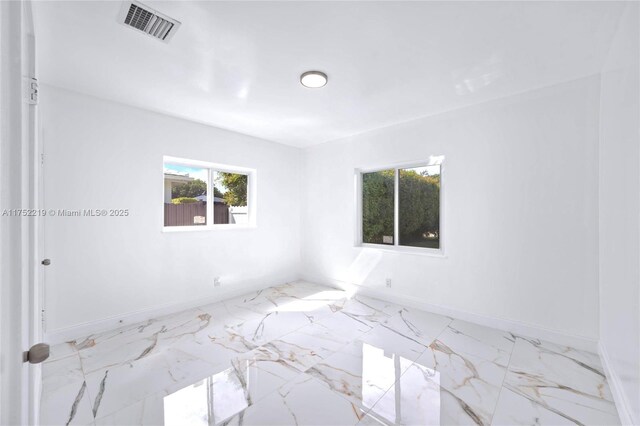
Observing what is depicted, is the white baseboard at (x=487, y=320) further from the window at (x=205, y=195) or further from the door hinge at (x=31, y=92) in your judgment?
the door hinge at (x=31, y=92)

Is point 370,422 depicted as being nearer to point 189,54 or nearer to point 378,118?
point 189,54

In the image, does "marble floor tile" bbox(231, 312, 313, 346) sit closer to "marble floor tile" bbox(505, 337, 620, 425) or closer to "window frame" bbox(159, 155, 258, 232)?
"window frame" bbox(159, 155, 258, 232)

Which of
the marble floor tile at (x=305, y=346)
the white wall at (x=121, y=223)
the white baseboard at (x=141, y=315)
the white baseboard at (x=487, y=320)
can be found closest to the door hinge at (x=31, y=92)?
the white wall at (x=121, y=223)

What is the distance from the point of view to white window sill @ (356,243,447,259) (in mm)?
3469

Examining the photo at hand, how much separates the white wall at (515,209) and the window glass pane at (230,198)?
2105 mm

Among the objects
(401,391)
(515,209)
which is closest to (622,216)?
(515,209)

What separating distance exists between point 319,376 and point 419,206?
2459mm

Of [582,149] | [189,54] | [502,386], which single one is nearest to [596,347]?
[502,386]

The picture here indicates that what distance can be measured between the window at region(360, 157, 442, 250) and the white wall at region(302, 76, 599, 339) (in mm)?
215

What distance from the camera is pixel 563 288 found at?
2.58 meters

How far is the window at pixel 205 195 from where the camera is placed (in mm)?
3586

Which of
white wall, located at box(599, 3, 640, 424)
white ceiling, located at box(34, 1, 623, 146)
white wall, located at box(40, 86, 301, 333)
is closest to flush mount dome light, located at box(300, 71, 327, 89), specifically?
white ceiling, located at box(34, 1, 623, 146)

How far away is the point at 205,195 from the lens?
394 cm

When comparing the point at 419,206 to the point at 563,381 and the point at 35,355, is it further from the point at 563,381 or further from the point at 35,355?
the point at 35,355
